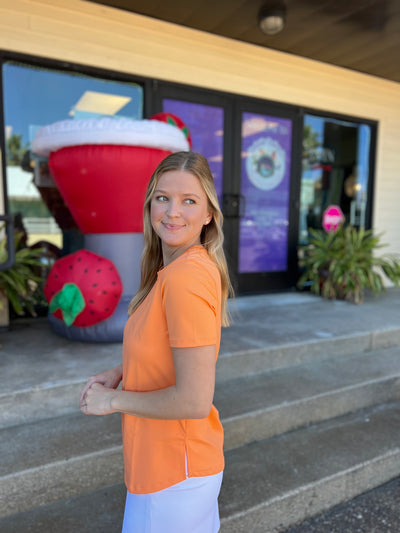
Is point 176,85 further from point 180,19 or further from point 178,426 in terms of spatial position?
point 178,426

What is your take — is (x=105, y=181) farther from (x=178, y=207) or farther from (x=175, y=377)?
(x=175, y=377)

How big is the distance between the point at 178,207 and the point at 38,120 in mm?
3356

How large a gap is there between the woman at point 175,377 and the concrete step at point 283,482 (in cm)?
81

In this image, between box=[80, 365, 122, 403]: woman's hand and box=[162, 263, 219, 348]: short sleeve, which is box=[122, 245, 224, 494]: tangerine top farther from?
box=[80, 365, 122, 403]: woman's hand

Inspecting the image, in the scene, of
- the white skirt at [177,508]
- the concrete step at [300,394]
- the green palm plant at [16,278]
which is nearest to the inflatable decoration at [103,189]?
the green palm plant at [16,278]

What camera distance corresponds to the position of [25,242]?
381 centimetres

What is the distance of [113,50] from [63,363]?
3014 mm

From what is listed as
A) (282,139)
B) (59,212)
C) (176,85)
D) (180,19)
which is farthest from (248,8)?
(59,212)

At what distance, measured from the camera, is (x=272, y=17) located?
3.79 m

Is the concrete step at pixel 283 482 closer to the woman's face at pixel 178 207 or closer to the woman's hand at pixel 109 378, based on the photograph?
the woman's hand at pixel 109 378

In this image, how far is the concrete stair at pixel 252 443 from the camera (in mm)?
1750

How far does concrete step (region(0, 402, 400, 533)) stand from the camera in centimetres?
169

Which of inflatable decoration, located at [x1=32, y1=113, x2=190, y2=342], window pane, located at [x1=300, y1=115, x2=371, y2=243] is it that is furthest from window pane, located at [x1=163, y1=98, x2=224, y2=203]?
window pane, located at [x1=300, y1=115, x2=371, y2=243]

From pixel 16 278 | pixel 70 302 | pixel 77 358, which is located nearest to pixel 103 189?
pixel 70 302
